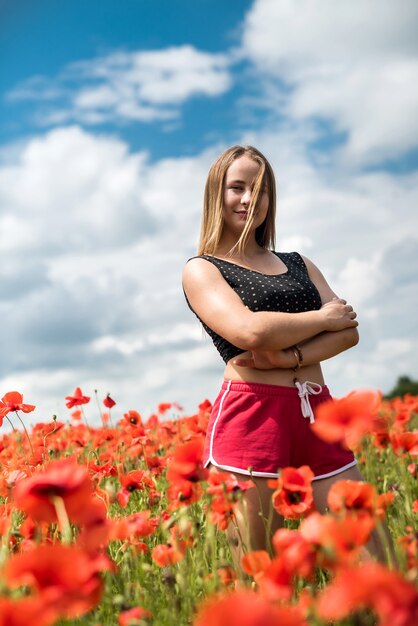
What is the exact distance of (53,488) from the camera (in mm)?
1741

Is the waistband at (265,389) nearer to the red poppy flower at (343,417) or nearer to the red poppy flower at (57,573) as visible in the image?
the red poppy flower at (343,417)

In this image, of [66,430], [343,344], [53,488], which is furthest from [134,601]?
[66,430]

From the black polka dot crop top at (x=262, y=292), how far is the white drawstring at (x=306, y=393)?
0.32 meters

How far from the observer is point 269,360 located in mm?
3309

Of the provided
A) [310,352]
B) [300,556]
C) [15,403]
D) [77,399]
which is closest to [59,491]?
[300,556]

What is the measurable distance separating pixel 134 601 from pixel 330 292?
6.63ft

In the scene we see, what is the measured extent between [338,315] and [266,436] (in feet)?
2.18

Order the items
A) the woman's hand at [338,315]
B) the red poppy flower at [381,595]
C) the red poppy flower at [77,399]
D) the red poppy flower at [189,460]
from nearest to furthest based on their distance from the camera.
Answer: the red poppy flower at [381,595], the red poppy flower at [189,460], the woman's hand at [338,315], the red poppy flower at [77,399]

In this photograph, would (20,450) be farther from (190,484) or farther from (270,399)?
(190,484)

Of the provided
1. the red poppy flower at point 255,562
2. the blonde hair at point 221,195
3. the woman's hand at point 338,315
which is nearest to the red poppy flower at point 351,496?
the red poppy flower at point 255,562

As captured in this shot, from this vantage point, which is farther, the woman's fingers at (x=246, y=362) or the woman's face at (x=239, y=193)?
the woman's face at (x=239, y=193)

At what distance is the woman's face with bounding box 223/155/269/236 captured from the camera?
373 centimetres

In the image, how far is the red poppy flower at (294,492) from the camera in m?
2.30

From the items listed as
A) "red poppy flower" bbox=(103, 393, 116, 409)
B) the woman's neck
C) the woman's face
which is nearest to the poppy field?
the woman's neck
